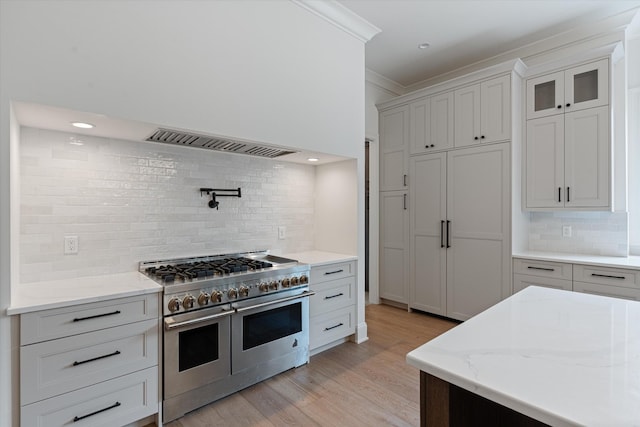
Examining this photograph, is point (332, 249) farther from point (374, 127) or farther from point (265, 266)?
point (374, 127)

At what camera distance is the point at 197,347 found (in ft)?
6.82

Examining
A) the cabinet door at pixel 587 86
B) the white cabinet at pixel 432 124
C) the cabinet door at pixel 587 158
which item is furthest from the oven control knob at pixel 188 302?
the cabinet door at pixel 587 86

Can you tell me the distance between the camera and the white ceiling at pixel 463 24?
2.87 m

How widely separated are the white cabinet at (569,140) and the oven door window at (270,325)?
103 inches

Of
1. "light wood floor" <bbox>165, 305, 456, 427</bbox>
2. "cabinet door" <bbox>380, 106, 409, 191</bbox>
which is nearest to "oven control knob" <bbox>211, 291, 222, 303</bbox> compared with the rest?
"light wood floor" <bbox>165, 305, 456, 427</bbox>

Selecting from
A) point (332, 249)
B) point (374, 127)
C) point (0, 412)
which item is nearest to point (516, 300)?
point (332, 249)

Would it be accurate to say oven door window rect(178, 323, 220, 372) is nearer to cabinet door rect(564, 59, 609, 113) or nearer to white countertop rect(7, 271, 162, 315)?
white countertop rect(7, 271, 162, 315)

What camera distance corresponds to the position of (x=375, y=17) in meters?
3.03

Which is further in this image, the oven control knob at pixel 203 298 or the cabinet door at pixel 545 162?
the cabinet door at pixel 545 162

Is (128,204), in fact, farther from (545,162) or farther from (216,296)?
(545,162)

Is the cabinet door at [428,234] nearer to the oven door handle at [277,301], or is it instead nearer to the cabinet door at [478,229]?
the cabinet door at [478,229]

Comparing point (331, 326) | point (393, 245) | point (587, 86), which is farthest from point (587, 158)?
point (331, 326)

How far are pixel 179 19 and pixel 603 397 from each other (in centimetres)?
255

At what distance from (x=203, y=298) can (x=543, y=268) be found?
3.01 m
